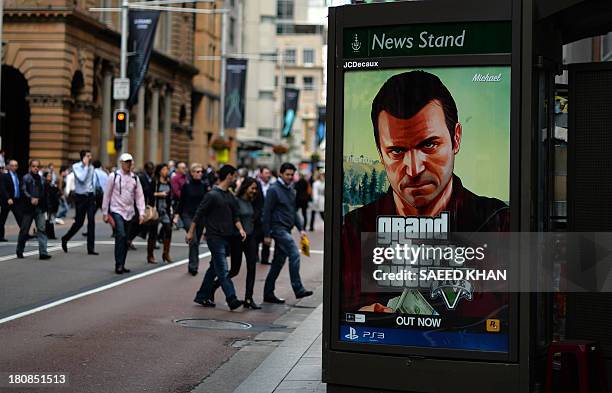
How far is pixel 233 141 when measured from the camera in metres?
86.9

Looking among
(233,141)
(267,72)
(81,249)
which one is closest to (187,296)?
(81,249)

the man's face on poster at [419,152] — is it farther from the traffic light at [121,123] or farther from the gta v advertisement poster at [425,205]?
the traffic light at [121,123]

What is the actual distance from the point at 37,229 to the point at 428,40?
1441cm

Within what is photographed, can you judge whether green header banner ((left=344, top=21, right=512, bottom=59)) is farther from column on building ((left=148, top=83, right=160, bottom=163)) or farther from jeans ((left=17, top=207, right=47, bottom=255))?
column on building ((left=148, top=83, right=160, bottom=163))

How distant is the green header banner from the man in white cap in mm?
11426

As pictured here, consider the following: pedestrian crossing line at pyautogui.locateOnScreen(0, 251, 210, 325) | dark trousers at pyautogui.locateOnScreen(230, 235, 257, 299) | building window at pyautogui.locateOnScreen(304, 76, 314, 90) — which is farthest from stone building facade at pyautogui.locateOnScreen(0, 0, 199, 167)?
building window at pyautogui.locateOnScreen(304, 76, 314, 90)

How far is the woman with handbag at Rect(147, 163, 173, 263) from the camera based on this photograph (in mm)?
20844

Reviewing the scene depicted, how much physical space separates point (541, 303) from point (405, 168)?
1249 millimetres

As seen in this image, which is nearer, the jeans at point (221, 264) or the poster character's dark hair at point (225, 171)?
the jeans at point (221, 264)

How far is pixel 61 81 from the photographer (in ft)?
162

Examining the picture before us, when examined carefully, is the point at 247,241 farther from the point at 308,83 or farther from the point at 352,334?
the point at 308,83

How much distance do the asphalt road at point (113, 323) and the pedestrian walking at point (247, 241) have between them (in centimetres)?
39

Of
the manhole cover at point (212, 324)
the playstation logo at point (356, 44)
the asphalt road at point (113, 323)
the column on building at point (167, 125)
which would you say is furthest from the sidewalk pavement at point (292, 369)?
the column on building at point (167, 125)

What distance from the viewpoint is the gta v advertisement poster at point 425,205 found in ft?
23.7
